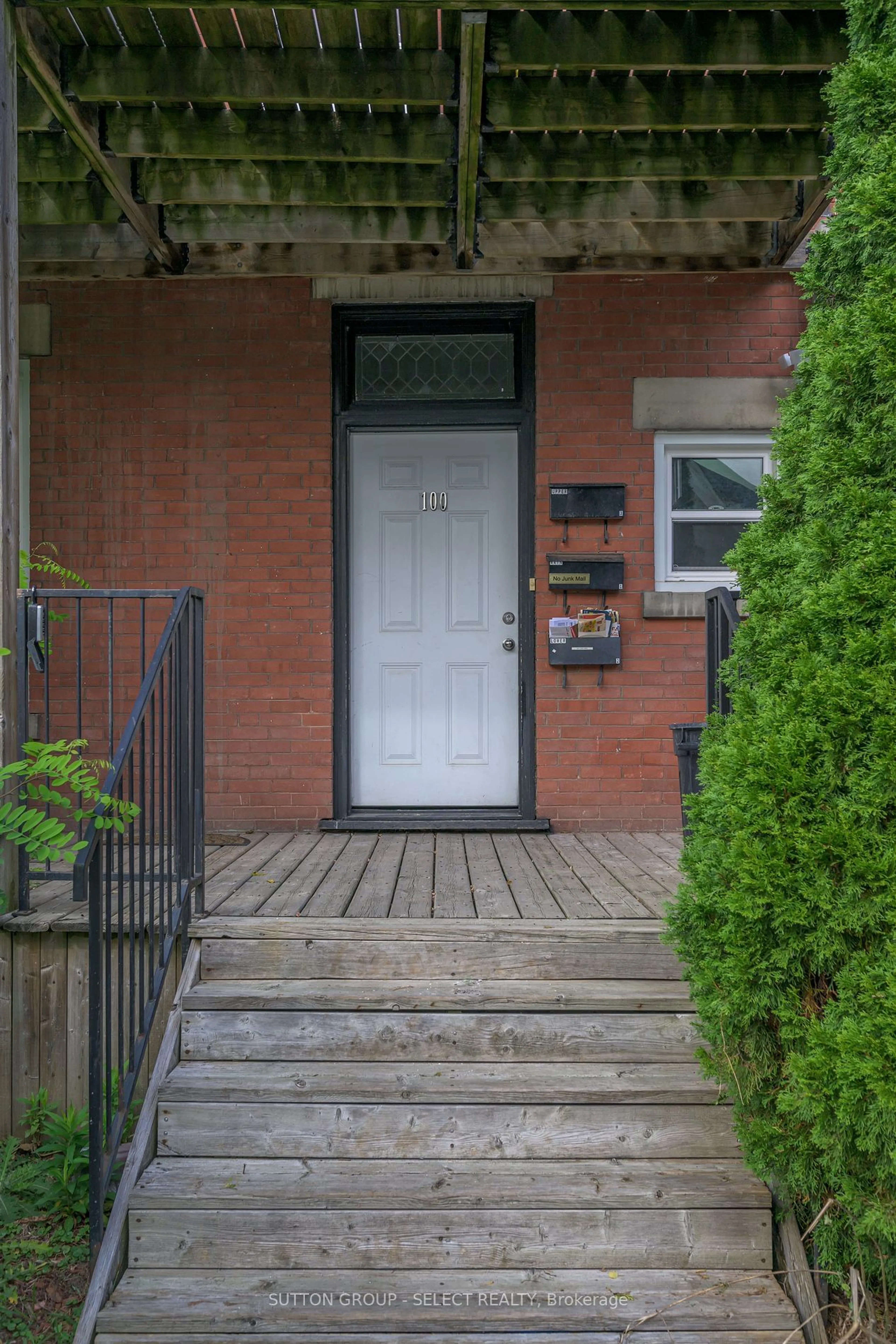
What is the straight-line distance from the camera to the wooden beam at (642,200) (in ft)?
13.6

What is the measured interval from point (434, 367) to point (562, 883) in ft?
9.20

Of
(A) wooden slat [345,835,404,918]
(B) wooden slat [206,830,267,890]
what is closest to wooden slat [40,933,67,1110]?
(B) wooden slat [206,830,267,890]

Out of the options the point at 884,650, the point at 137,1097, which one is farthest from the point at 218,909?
the point at 884,650

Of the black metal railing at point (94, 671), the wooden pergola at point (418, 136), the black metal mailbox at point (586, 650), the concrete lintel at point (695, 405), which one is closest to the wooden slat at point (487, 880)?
the black metal mailbox at point (586, 650)

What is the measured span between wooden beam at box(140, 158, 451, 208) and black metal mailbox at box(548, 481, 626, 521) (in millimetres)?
1423

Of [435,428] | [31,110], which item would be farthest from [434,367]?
[31,110]

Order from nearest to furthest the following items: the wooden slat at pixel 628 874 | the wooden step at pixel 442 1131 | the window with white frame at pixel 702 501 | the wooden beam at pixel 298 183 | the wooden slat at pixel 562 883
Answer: the wooden step at pixel 442 1131
the wooden slat at pixel 562 883
the wooden slat at pixel 628 874
the wooden beam at pixel 298 183
the window with white frame at pixel 702 501

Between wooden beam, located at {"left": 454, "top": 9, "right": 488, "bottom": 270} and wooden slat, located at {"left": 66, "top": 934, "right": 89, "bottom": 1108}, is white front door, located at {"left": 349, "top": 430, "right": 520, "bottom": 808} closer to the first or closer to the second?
wooden beam, located at {"left": 454, "top": 9, "right": 488, "bottom": 270}

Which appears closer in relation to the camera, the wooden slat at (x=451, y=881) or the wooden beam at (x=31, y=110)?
the wooden slat at (x=451, y=881)

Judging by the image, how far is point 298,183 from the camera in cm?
402

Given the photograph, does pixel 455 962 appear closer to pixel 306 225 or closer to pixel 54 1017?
pixel 54 1017

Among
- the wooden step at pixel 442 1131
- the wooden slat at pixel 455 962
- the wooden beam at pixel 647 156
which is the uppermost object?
the wooden beam at pixel 647 156

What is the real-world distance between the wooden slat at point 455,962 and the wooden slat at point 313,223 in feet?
10.4

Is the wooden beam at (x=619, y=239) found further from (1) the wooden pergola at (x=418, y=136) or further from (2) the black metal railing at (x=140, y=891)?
(2) the black metal railing at (x=140, y=891)
